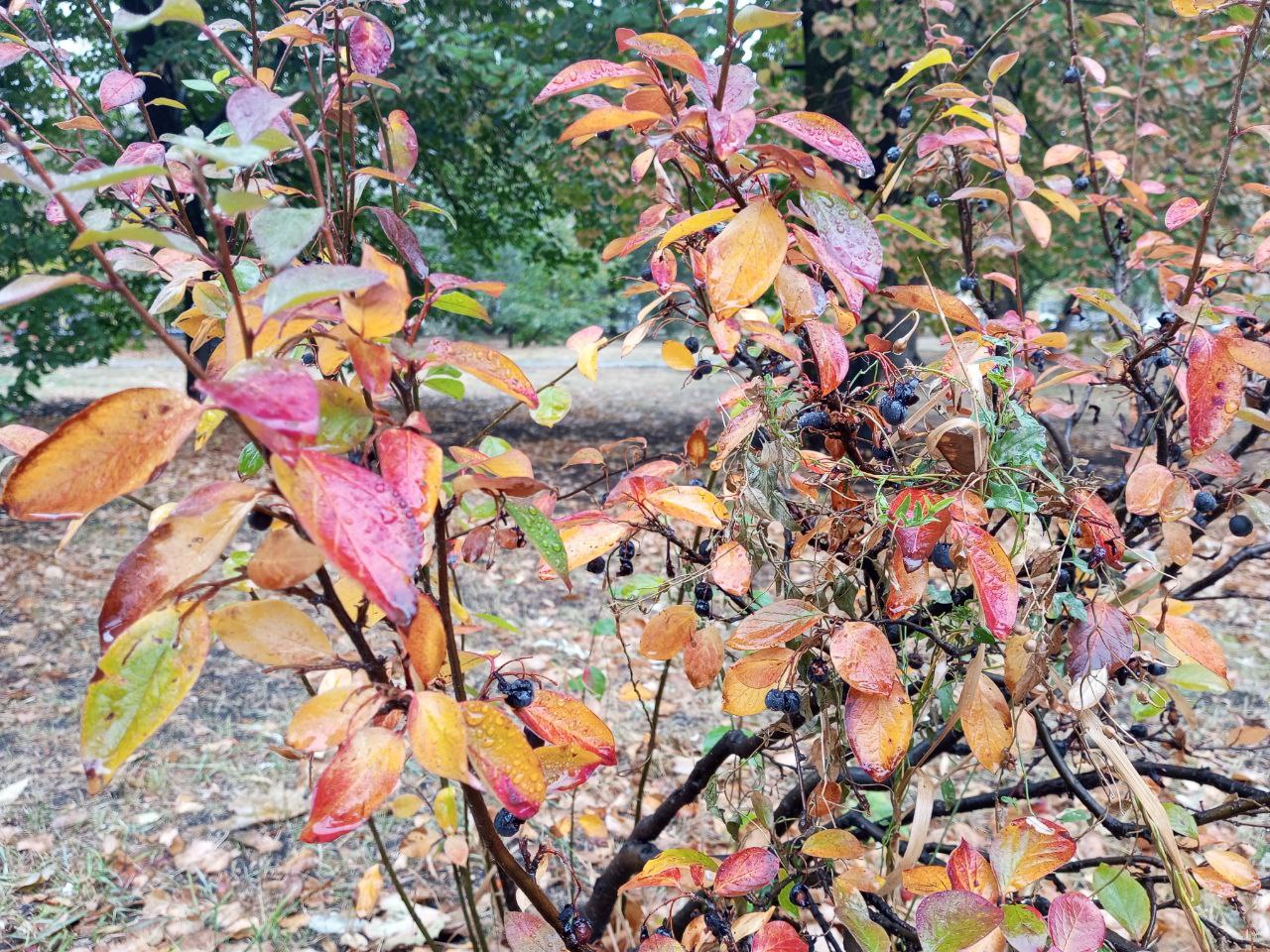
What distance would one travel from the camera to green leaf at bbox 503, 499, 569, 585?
67 cm

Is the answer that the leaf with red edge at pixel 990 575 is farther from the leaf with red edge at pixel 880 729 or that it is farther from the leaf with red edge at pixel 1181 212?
the leaf with red edge at pixel 1181 212

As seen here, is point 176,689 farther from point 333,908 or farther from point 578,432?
point 578,432

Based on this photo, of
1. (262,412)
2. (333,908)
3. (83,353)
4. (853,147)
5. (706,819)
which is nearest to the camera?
(262,412)

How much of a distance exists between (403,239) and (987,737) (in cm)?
76

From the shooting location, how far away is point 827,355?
83cm

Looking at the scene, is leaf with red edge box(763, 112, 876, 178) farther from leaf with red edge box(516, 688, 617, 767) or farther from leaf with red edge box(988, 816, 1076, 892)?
leaf with red edge box(988, 816, 1076, 892)

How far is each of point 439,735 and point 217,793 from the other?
2108 mm

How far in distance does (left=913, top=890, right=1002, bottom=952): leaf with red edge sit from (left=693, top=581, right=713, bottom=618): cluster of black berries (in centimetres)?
43

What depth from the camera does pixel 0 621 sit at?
11.2 ft

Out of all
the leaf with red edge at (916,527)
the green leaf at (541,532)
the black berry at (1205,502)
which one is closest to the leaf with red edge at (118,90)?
the green leaf at (541,532)

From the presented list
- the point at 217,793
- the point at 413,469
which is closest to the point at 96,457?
the point at 413,469

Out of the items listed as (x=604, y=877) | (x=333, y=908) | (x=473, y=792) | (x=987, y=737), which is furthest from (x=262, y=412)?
(x=333, y=908)

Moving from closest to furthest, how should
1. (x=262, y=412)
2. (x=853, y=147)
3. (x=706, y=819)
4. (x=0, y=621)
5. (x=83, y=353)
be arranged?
(x=262, y=412)
(x=853, y=147)
(x=706, y=819)
(x=0, y=621)
(x=83, y=353)

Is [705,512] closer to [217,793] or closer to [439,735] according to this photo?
[439,735]
